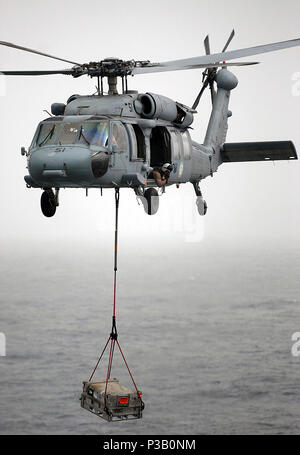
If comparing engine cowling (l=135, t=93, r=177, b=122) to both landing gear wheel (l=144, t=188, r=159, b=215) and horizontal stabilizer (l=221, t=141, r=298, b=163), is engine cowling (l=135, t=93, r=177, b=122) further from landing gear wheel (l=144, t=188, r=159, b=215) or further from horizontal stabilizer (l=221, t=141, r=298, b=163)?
horizontal stabilizer (l=221, t=141, r=298, b=163)

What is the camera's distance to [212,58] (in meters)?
30.0

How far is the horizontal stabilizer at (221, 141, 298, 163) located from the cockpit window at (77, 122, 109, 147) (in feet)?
35.0

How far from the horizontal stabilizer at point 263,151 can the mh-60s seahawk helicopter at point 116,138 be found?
3.21 meters

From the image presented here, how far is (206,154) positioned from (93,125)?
366 inches

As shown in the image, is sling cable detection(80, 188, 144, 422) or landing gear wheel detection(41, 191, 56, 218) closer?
landing gear wheel detection(41, 191, 56, 218)

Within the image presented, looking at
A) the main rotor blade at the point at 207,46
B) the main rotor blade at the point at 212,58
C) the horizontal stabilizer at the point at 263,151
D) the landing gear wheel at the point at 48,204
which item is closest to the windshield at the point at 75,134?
the landing gear wheel at the point at 48,204

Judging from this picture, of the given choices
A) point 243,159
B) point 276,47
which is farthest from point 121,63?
point 243,159

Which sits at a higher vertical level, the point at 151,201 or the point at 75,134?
the point at 75,134

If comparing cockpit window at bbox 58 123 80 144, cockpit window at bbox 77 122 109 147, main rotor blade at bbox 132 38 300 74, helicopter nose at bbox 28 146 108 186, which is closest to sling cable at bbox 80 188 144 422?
helicopter nose at bbox 28 146 108 186

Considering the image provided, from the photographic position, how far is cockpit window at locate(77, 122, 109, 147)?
29.3 meters

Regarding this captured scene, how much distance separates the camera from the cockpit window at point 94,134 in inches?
1152

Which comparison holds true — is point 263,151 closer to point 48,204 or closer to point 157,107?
point 157,107

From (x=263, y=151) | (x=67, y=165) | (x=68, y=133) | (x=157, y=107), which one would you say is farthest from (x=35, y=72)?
(x=263, y=151)

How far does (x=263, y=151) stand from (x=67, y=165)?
1264cm
